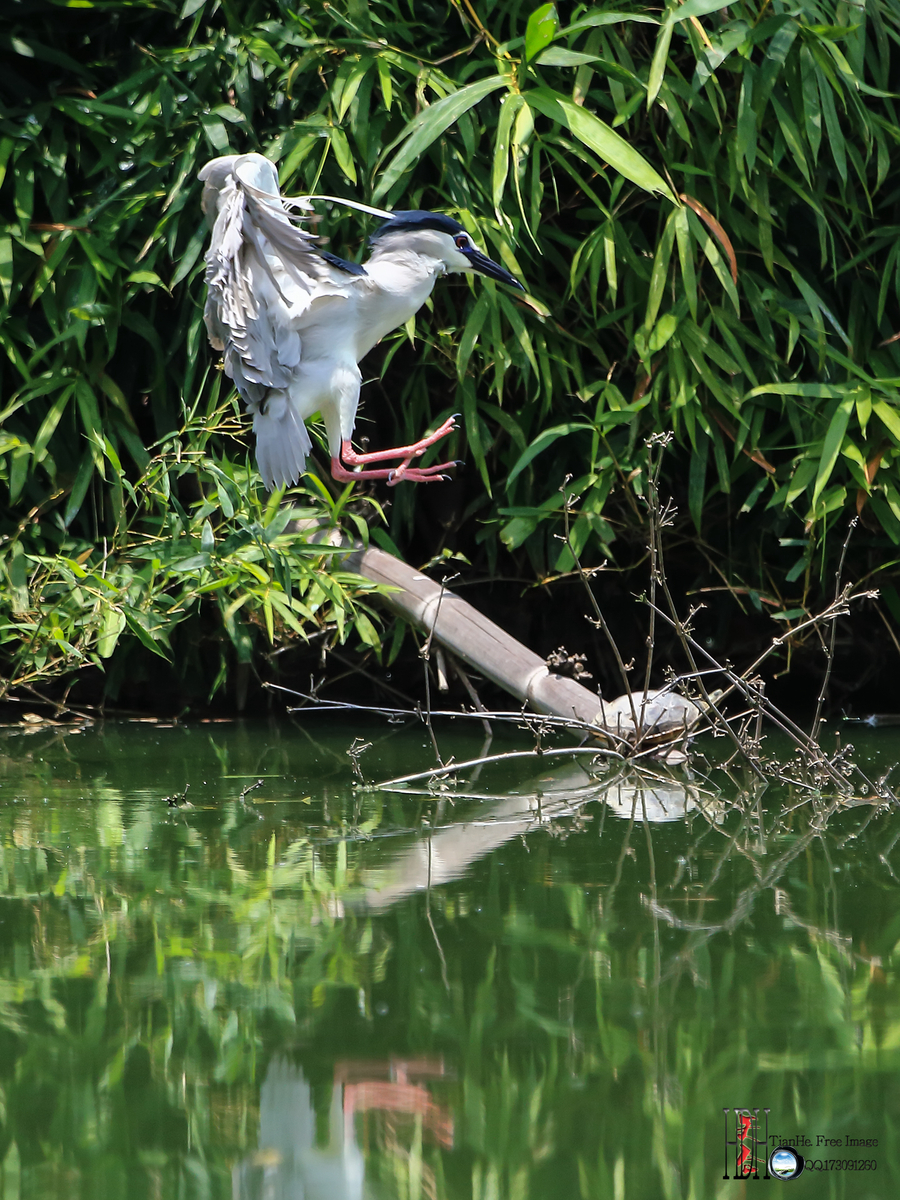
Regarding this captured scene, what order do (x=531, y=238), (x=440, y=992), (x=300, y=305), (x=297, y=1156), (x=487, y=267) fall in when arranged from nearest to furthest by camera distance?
(x=297, y=1156), (x=440, y=992), (x=300, y=305), (x=487, y=267), (x=531, y=238)

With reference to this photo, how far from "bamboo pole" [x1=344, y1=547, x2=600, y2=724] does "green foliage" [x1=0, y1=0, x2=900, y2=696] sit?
0.21 metres

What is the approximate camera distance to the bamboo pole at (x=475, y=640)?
2.85 metres

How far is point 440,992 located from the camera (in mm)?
1482

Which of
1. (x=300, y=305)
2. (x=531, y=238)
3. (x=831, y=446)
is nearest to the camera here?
(x=300, y=305)

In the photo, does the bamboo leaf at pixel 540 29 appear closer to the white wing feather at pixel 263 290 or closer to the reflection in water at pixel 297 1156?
the white wing feather at pixel 263 290

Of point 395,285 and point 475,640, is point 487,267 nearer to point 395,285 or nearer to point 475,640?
point 395,285

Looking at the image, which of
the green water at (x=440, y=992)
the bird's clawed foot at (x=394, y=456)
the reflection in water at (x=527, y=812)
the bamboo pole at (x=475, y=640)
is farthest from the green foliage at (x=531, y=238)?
the green water at (x=440, y=992)

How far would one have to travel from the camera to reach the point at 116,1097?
1243 mm

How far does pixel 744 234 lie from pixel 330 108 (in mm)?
977

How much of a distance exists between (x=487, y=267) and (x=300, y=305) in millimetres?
383

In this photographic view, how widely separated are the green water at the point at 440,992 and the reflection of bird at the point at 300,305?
27.2 inches

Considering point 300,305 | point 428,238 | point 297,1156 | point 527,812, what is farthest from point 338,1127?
point 428,238

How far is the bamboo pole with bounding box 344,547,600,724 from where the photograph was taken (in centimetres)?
285

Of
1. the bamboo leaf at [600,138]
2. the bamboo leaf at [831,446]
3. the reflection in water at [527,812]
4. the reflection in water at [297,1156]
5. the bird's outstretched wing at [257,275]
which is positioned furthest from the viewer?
the bamboo leaf at [831,446]
